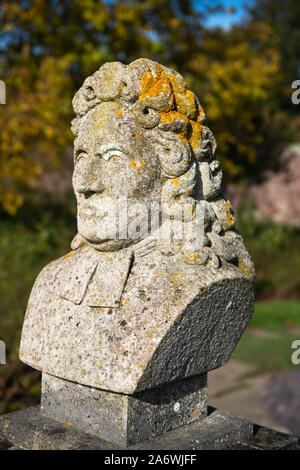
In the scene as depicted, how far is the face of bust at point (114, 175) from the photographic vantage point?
2.37 meters

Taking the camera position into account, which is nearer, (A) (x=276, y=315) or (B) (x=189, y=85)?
(A) (x=276, y=315)

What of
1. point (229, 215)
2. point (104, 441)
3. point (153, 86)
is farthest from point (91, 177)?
point (104, 441)

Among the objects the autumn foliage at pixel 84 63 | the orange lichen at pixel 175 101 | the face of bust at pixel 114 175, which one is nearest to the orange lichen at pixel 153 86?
the orange lichen at pixel 175 101

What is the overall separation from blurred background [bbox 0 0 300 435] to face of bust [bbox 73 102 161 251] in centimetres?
302

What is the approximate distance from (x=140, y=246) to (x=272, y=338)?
510 centimetres

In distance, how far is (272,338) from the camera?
7.10 m

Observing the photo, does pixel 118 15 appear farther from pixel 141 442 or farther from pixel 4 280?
pixel 141 442

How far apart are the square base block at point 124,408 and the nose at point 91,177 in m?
0.88

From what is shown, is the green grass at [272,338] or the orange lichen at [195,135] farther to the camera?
the green grass at [272,338]

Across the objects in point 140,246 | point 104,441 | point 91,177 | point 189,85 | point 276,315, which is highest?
point 189,85

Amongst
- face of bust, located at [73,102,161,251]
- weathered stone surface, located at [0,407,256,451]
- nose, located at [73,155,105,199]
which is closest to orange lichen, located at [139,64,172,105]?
face of bust, located at [73,102,161,251]

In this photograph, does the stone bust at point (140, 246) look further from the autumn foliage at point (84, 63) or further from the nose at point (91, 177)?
the autumn foliage at point (84, 63)

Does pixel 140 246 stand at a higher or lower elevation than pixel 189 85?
lower

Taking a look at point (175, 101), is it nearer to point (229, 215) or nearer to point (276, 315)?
point (229, 215)
